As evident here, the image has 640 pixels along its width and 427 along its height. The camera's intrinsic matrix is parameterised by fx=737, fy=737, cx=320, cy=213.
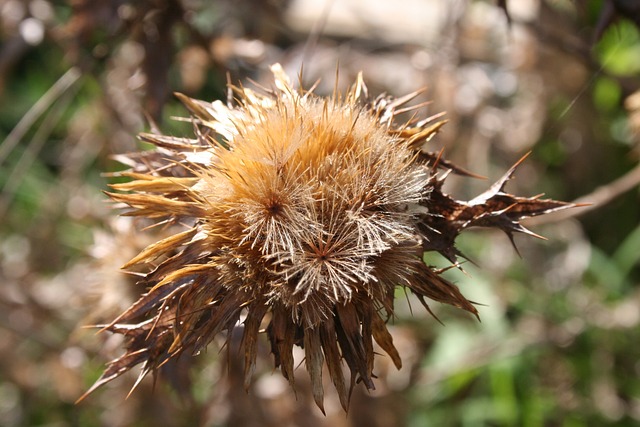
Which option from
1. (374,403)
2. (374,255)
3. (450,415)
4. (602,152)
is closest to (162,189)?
(374,255)

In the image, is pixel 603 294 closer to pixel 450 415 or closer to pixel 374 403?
pixel 450 415

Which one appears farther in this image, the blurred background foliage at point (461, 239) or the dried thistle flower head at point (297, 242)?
the blurred background foliage at point (461, 239)

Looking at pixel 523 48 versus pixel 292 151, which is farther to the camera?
pixel 523 48

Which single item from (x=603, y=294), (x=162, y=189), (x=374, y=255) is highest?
(x=162, y=189)

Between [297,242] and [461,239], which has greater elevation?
[297,242]

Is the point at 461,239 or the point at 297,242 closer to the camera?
the point at 297,242
